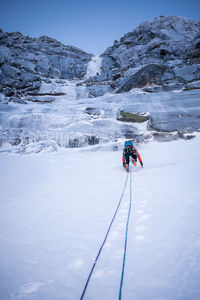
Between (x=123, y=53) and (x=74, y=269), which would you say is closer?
(x=74, y=269)

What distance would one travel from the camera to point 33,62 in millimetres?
36156

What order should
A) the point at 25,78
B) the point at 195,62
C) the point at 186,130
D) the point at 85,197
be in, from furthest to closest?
the point at 25,78, the point at 195,62, the point at 186,130, the point at 85,197

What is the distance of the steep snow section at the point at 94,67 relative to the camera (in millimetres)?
39253

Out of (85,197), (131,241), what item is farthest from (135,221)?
(85,197)

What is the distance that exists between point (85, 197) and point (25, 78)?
33376 millimetres

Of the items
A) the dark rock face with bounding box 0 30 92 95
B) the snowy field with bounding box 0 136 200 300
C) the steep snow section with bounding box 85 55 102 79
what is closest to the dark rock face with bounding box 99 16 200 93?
the steep snow section with bounding box 85 55 102 79

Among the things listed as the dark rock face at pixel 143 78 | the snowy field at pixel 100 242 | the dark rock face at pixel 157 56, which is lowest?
the snowy field at pixel 100 242

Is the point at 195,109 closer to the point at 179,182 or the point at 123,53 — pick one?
the point at 179,182

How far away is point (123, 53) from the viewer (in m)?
39.1

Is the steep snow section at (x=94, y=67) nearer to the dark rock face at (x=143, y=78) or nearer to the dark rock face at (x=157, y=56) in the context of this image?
the dark rock face at (x=157, y=56)

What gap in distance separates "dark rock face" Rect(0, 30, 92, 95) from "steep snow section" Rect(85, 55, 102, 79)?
4.09ft

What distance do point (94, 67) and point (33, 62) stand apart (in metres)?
15.8

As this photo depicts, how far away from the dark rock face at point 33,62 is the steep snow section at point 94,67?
1248mm

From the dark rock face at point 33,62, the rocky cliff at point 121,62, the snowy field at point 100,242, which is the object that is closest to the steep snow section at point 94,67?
the rocky cliff at point 121,62
